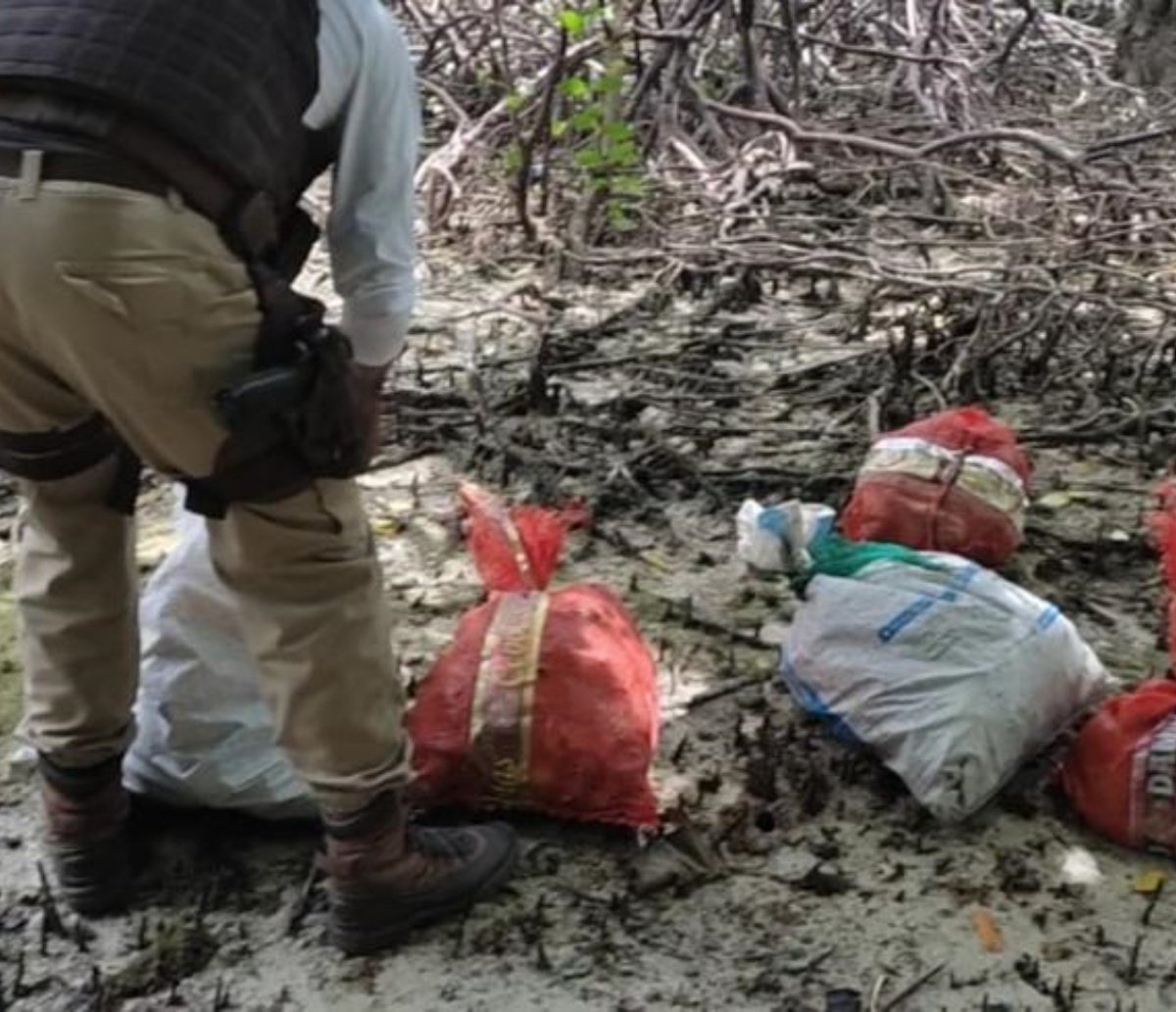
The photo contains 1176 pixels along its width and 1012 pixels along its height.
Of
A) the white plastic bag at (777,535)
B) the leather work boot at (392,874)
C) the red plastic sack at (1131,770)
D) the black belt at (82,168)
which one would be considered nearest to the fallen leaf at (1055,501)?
the white plastic bag at (777,535)

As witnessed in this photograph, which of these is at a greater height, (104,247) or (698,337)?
(104,247)

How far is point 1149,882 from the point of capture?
2783 millimetres

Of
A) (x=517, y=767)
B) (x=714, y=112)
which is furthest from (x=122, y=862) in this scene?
(x=714, y=112)

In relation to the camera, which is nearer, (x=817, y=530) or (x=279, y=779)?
(x=279, y=779)

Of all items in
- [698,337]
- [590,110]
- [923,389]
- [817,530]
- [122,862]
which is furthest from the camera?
[590,110]

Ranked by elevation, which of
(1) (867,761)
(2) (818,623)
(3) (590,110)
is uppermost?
→ (3) (590,110)

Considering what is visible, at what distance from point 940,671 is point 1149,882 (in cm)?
46

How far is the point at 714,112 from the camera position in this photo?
7023 millimetres

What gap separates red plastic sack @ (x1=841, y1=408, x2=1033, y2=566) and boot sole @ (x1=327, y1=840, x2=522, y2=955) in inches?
52.1

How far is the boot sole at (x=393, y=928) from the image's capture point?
2629mm

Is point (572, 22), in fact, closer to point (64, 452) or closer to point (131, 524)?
point (131, 524)

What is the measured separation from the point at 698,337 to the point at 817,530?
189 centimetres

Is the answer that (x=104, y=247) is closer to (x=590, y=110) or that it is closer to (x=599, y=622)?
(x=599, y=622)

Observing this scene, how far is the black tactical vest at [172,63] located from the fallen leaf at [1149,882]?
1748 mm
